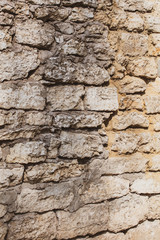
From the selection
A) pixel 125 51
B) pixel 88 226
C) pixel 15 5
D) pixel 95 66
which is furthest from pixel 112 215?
pixel 15 5

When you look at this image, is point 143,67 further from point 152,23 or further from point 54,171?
point 54,171

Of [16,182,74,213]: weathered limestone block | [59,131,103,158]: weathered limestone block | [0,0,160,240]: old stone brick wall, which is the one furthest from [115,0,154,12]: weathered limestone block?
[16,182,74,213]: weathered limestone block

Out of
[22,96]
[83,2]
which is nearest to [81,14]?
[83,2]

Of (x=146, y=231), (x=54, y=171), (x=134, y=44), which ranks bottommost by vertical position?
(x=146, y=231)

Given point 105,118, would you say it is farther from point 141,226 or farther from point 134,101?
point 141,226

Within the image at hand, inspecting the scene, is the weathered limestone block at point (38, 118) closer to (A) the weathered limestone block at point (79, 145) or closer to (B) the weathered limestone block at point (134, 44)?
(A) the weathered limestone block at point (79, 145)

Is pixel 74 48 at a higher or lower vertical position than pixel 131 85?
higher

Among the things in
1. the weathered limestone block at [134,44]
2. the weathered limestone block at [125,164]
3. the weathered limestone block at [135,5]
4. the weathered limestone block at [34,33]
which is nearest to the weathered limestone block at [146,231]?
the weathered limestone block at [125,164]

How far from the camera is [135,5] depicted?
A: 2.05m

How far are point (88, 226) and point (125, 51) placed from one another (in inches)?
52.8

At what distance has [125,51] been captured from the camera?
2.01 meters

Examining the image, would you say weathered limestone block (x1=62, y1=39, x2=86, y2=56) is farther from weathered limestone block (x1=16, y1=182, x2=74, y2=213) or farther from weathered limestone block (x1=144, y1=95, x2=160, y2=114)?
weathered limestone block (x1=16, y1=182, x2=74, y2=213)

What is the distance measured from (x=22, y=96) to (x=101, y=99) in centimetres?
58

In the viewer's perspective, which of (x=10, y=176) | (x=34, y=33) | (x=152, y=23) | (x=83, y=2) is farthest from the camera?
(x=152, y=23)
